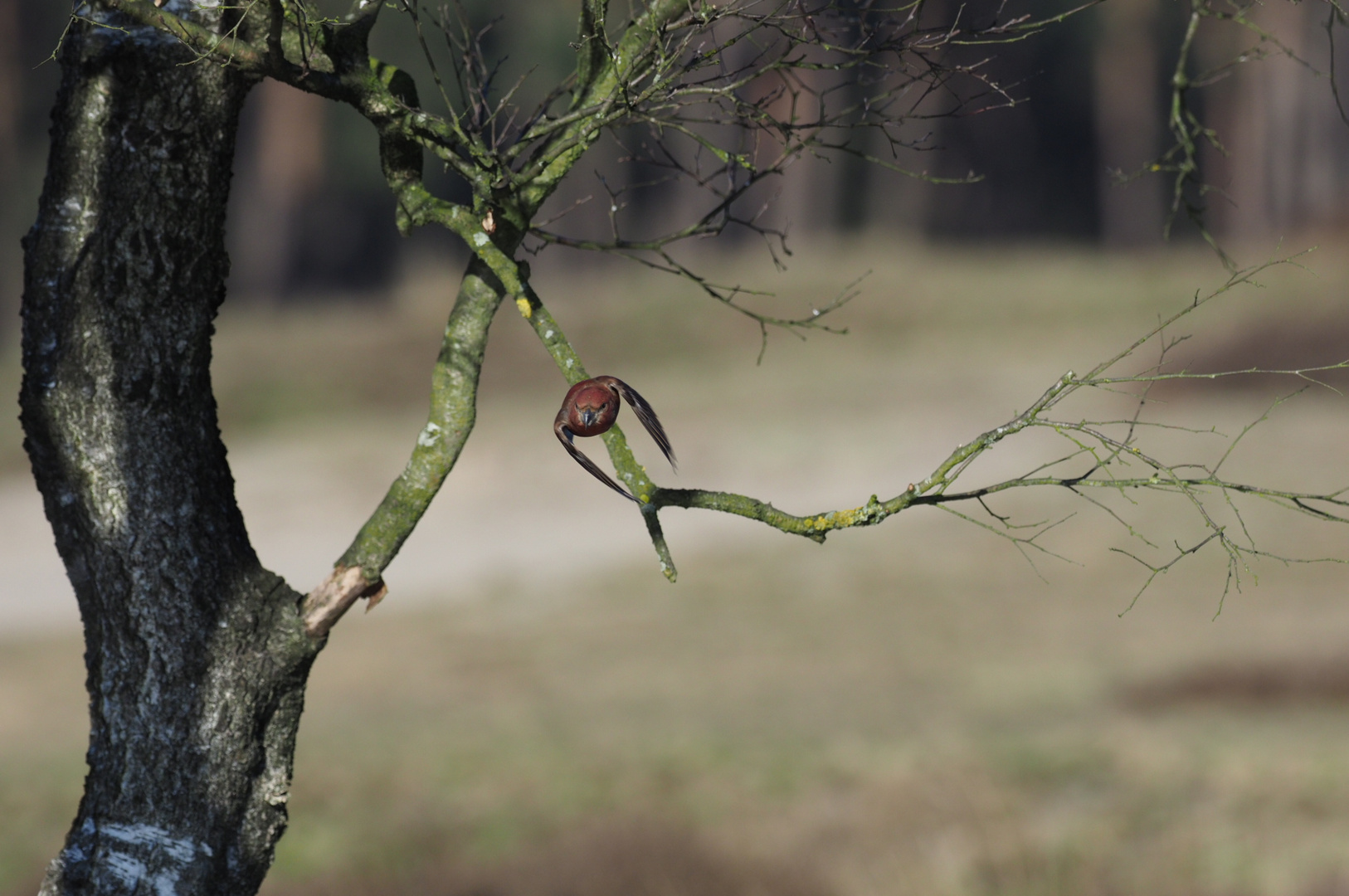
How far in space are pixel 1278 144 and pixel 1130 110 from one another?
5.02m

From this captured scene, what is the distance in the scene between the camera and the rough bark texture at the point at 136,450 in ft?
10.7

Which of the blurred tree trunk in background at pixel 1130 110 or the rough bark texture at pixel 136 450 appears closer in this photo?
the rough bark texture at pixel 136 450

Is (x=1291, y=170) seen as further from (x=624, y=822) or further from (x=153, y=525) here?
(x=153, y=525)

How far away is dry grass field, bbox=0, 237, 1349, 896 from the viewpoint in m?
6.60

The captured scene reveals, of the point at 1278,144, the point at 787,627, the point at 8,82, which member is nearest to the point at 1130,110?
the point at 1278,144

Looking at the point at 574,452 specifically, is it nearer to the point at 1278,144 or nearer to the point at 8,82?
the point at 8,82

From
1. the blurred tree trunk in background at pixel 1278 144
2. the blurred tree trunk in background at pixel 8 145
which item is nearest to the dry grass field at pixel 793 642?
the blurred tree trunk in background at pixel 1278 144

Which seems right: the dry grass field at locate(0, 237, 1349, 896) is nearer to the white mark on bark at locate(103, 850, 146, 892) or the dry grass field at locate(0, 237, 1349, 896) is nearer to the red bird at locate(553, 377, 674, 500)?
the white mark on bark at locate(103, 850, 146, 892)

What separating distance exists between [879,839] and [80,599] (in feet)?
14.7

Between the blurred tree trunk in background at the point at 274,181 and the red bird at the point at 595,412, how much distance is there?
34238mm

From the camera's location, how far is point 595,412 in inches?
111

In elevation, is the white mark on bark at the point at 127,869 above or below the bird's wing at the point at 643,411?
below

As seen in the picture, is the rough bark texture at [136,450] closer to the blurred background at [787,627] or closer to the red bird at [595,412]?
the red bird at [595,412]

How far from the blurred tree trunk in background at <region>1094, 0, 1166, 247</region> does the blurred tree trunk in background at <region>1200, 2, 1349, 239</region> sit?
7.66 feet
